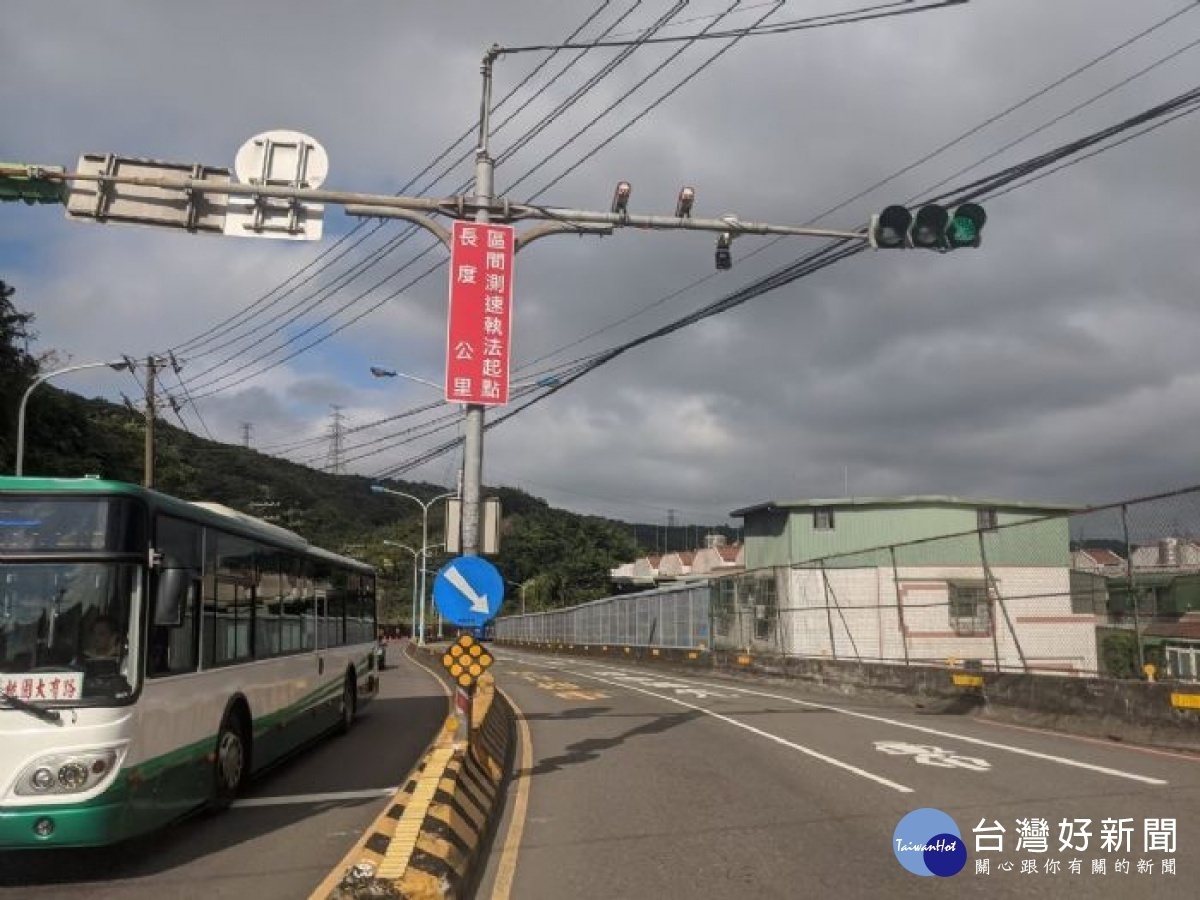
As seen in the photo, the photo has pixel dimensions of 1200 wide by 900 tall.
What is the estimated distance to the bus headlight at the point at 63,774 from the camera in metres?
6.30

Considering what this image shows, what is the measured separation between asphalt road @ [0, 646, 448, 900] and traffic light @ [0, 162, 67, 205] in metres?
6.88

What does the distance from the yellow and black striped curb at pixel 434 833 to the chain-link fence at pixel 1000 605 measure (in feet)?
27.6

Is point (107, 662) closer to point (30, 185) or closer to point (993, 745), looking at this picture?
point (30, 185)

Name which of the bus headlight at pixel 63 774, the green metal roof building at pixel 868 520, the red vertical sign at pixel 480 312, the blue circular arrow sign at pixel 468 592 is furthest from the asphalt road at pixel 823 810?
the green metal roof building at pixel 868 520

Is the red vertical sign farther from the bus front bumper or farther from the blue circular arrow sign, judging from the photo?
the bus front bumper

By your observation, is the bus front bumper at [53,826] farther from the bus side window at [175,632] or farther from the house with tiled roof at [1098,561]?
the house with tiled roof at [1098,561]

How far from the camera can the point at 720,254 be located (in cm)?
1266

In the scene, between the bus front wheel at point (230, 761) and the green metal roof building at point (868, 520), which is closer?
the bus front wheel at point (230, 761)

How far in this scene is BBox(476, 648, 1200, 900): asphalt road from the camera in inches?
253

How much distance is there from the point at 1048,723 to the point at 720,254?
343 inches

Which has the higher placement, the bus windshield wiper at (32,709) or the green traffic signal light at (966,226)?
the green traffic signal light at (966,226)

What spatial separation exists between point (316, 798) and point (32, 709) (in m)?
→ 3.97

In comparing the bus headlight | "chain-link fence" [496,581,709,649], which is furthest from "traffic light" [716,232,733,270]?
"chain-link fence" [496,581,709,649]

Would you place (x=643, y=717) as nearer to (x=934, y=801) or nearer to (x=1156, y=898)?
(x=934, y=801)
